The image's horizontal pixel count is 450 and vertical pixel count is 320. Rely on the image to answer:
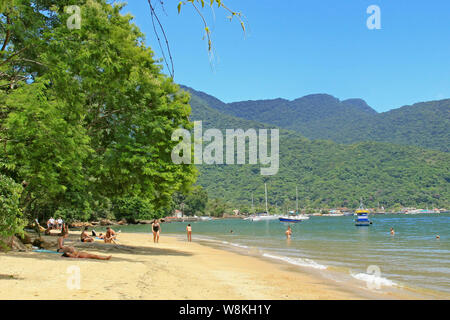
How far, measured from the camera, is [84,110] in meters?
16.4

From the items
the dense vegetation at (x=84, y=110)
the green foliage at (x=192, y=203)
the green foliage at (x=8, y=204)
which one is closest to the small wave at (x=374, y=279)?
the dense vegetation at (x=84, y=110)

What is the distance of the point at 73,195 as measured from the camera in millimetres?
21219

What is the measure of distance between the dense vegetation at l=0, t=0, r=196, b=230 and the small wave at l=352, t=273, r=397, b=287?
9909 millimetres

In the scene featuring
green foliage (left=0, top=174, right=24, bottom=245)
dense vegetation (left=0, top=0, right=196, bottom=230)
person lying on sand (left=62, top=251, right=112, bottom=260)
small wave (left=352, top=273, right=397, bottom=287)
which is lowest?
small wave (left=352, top=273, right=397, bottom=287)

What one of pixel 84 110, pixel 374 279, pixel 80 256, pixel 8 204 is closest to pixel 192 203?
pixel 80 256

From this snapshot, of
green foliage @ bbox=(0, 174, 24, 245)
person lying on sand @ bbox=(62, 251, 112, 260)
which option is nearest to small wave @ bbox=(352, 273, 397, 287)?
person lying on sand @ bbox=(62, 251, 112, 260)

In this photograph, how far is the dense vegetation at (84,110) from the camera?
38.1 ft

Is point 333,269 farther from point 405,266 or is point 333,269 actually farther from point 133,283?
point 133,283

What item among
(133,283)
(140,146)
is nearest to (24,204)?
(140,146)

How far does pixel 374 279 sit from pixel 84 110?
47.2ft

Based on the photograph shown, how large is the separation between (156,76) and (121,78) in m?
7.19

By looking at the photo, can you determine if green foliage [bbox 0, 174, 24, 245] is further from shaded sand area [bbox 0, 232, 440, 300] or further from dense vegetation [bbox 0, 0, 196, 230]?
shaded sand area [bbox 0, 232, 440, 300]

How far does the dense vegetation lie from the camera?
1161cm

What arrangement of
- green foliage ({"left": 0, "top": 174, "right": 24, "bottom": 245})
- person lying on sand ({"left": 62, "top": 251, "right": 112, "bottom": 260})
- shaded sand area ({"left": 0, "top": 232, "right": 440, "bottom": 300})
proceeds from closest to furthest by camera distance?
green foliage ({"left": 0, "top": 174, "right": 24, "bottom": 245}) → shaded sand area ({"left": 0, "top": 232, "right": 440, "bottom": 300}) → person lying on sand ({"left": 62, "top": 251, "right": 112, "bottom": 260})
